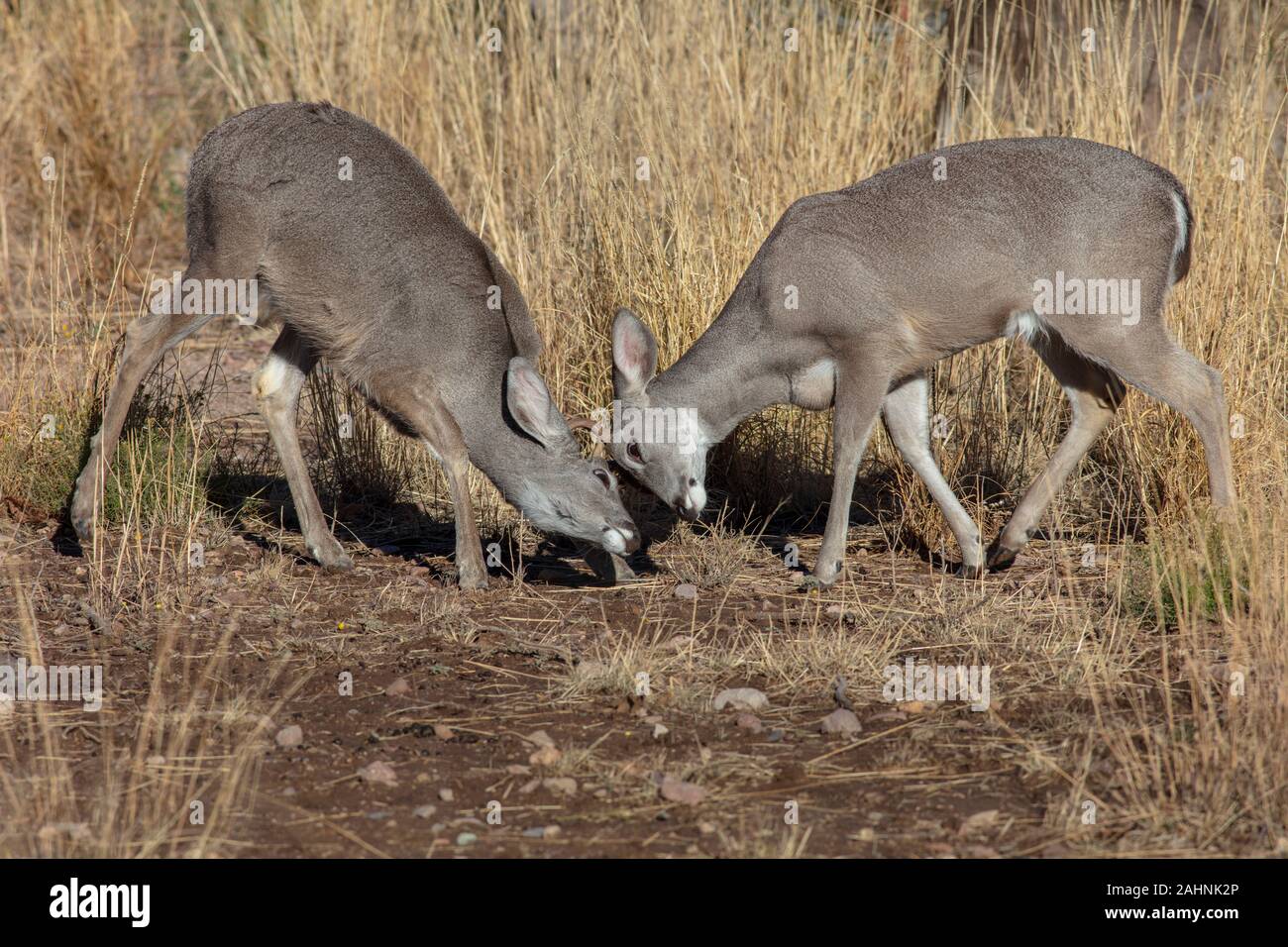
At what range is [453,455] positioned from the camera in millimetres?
6363

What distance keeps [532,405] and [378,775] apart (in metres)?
2.25

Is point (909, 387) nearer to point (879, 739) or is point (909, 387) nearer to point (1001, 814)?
point (879, 739)

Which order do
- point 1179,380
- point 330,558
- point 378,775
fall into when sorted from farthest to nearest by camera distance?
Result: point 330,558
point 1179,380
point 378,775

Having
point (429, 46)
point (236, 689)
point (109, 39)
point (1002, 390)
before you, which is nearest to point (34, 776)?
point (236, 689)

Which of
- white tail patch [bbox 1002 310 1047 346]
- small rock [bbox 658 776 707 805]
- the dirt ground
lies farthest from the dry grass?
white tail patch [bbox 1002 310 1047 346]

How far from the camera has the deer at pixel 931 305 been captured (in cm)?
618

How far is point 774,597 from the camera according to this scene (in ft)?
20.8

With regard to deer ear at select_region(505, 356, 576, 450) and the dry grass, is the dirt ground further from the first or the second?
deer ear at select_region(505, 356, 576, 450)

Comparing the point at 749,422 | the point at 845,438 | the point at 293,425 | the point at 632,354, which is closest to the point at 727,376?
the point at 632,354

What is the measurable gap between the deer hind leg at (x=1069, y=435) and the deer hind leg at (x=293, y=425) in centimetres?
295

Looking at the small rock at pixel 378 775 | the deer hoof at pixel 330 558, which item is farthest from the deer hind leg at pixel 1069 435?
the small rock at pixel 378 775

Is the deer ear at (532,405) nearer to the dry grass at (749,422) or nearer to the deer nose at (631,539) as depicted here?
the deer nose at (631,539)

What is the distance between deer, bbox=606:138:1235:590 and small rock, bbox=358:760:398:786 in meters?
2.48

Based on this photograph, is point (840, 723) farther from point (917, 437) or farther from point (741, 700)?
point (917, 437)
